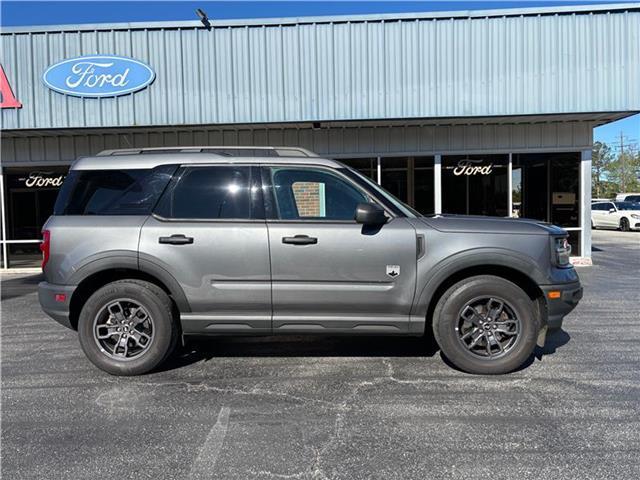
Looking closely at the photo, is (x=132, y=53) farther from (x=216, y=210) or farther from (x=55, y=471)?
(x=55, y=471)

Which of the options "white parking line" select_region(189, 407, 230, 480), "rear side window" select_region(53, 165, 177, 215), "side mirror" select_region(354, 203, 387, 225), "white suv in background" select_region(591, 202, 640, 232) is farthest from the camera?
"white suv in background" select_region(591, 202, 640, 232)

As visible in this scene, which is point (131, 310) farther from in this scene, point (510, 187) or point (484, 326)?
point (510, 187)

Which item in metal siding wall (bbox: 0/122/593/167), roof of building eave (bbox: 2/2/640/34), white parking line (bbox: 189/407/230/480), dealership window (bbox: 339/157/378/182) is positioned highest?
roof of building eave (bbox: 2/2/640/34)

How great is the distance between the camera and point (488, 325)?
449 centimetres

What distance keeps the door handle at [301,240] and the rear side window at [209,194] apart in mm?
439

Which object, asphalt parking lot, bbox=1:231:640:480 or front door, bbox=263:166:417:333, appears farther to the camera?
front door, bbox=263:166:417:333

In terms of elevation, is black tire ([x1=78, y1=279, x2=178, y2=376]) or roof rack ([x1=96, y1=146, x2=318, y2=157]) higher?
roof rack ([x1=96, y1=146, x2=318, y2=157])

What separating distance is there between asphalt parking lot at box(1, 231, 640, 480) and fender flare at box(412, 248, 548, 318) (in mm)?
886

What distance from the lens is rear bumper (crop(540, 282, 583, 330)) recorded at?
14.5 ft

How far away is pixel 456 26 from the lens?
10.3m

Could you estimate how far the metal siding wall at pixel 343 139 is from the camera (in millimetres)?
11531

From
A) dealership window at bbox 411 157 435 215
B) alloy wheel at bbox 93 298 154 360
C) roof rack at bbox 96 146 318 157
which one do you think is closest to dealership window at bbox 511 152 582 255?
dealership window at bbox 411 157 435 215

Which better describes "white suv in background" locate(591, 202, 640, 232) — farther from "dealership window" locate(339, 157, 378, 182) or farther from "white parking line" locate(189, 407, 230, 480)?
"white parking line" locate(189, 407, 230, 480)

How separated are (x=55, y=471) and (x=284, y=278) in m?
2.18
